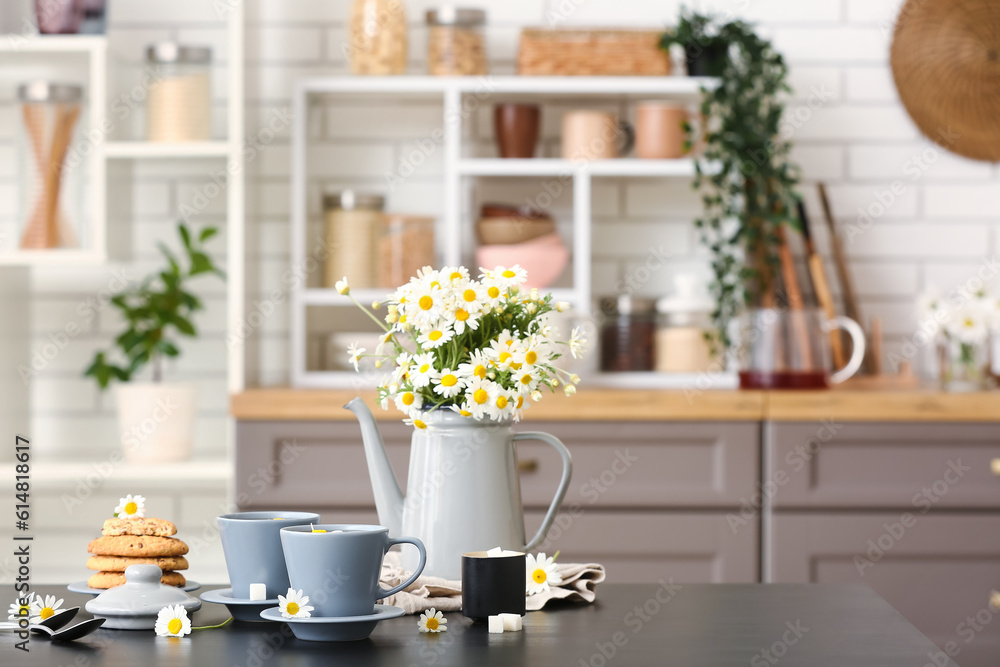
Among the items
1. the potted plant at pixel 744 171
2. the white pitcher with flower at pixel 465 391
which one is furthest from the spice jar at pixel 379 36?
the white pitcher with flower at pixel 465 391

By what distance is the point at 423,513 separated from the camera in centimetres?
119

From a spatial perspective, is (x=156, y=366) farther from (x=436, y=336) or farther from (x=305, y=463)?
(x=436, y=336)

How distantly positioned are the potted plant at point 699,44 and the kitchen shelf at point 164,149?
113cm

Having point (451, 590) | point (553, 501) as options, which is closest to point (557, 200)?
point (553, 501)

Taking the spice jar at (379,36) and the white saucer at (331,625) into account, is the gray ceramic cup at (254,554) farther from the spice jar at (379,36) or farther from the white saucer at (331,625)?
the spice jar at (379,36)

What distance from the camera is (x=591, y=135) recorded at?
8.72ft

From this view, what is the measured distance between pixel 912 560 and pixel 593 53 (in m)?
1.43

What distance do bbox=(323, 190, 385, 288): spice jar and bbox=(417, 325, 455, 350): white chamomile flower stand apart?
1513 mm

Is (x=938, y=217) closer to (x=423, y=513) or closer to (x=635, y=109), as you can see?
(x=635, y=109)

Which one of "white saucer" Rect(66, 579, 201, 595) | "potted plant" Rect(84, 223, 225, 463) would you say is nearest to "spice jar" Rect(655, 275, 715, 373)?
"potted plant" Rect(84, 223, 225, 463)

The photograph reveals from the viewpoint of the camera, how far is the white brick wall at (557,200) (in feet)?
9.46

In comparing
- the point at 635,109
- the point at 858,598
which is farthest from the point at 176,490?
the point at 858,598

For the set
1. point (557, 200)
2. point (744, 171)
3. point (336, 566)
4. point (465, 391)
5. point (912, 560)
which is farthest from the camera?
point (557, 200)

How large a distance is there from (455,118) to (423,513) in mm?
1599
